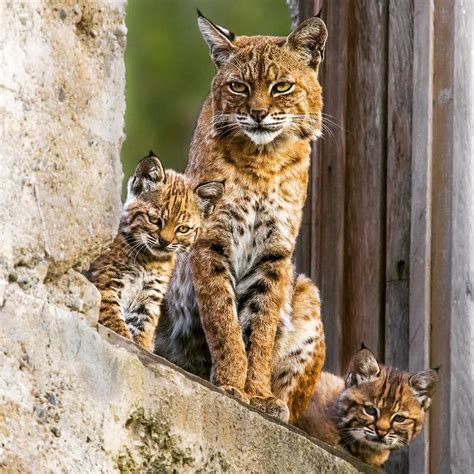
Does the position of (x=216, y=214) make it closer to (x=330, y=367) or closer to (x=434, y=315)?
(x=434, y=315)

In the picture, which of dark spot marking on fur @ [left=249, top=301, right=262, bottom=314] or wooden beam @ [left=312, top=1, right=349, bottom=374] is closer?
dark spot marking on fur @ [left=249, top=301, right=262, bottom=314]

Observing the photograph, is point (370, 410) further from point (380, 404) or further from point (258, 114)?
point (258, 114)

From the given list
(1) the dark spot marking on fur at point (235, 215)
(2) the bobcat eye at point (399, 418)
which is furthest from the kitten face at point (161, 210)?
(2) the bobcat eye at point (399, 418)

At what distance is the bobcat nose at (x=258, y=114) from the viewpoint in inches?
203

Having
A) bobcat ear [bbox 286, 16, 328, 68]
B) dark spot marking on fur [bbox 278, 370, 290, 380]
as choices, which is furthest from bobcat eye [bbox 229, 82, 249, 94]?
dark spot marking on fur [bbox 278, 370, 290, 380]

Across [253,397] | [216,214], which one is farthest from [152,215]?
[253,397]

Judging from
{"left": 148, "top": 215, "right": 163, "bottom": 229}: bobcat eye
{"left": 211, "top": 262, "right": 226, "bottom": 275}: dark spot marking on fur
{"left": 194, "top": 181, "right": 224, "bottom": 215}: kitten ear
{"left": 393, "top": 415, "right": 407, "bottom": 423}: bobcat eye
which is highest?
{"left": 194, "top": 181, "right": 224, "bottom": 215}: kitten ear

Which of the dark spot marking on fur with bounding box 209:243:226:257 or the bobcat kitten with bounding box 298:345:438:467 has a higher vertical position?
the dark spot marking on fur with bounding box 209:243:226:257

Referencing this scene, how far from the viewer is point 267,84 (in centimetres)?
Result: 530

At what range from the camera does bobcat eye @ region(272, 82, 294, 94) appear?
531 cm

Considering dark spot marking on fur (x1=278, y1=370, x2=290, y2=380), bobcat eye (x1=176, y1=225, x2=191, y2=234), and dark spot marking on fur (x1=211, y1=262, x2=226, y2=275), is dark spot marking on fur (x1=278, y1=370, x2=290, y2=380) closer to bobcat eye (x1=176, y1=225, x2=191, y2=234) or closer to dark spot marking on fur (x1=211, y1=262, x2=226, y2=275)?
dark spot marking on fur (x1=211, y1=262, x2=226, y2=275)

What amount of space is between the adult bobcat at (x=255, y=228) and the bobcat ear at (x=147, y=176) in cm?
38

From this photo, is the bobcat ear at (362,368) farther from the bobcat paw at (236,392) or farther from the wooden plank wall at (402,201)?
the bobcat paw at (236,392)

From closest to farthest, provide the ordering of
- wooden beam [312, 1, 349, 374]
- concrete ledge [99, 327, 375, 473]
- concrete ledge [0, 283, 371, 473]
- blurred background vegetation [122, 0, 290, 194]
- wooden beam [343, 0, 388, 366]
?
concrete ledge [0, 283, 371, 473] < concrete ledge [99, 327, 375, 473] < wooden beam [343, 0, 388, 366] < wooden beam [312, 1, 349, 374] < blurred background vegetation [122, 0, 290, 194]
